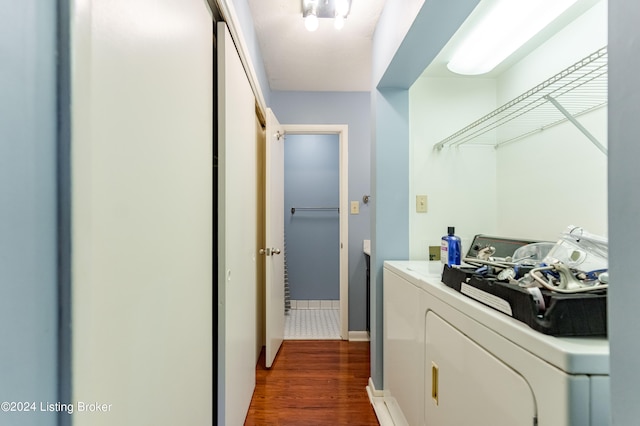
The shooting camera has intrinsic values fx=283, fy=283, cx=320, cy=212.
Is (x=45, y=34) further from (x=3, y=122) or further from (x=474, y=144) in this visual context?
(x=474, y=144)

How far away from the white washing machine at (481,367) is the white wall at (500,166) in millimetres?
678

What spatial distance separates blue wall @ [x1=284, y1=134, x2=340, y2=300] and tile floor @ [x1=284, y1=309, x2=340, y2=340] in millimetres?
236

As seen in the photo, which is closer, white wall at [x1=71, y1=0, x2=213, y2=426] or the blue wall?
white wall at [x1=71, y1=0, x2=213, y2=426]

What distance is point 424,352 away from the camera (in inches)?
43.9

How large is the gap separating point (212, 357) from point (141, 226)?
78 cm

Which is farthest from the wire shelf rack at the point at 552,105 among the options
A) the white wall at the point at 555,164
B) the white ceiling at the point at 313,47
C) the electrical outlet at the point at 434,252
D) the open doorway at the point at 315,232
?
the open doorway at the point at 315,232

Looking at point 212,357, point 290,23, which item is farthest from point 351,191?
point 212,357

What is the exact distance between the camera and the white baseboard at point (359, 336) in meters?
2.75

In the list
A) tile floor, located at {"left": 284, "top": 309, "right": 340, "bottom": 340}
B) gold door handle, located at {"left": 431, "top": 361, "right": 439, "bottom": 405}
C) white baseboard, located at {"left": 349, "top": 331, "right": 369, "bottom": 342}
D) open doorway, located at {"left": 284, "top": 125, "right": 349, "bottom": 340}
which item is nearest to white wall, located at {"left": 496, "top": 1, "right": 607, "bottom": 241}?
gold door handle, located at {"left": 431, "top": 361, "right": 439, "bottom": 405}

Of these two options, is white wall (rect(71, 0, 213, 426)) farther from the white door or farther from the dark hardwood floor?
the white door

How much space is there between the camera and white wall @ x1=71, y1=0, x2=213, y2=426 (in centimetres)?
44

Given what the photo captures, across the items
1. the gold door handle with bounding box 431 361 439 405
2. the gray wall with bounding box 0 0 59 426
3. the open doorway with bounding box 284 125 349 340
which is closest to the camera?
the gray wall with bounding box 0 0 59 426

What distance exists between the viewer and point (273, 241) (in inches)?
88.7

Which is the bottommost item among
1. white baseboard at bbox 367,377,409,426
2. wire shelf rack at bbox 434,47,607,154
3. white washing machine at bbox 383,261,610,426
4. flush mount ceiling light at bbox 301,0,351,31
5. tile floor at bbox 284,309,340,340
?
tile floor at bbox 284,309,340,340
